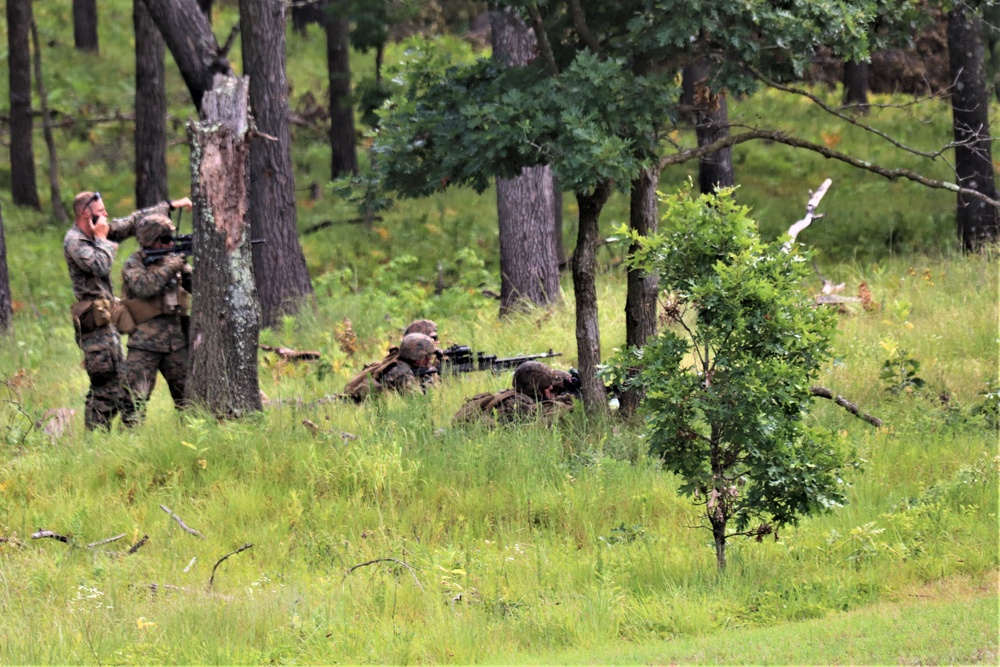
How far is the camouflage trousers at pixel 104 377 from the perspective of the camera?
9836mm

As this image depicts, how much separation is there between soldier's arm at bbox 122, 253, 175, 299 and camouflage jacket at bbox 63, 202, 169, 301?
0.30 meters

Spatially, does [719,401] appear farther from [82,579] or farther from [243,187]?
[243,187]

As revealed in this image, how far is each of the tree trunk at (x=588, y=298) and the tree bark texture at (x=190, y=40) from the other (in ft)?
12.9

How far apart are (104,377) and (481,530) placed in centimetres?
416

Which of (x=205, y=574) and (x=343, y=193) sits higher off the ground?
(x=343, y=193)

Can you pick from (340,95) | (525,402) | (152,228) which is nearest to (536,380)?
(525,402)

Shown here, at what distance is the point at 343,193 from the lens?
33.1ft

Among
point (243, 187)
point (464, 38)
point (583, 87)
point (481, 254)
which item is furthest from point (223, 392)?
point (464, 38)

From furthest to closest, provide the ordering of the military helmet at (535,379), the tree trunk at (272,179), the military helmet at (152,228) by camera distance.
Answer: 1. the tree trunk at (272,179)
2. the military helmet at (152,228)
3. the military helmet at (535,379)

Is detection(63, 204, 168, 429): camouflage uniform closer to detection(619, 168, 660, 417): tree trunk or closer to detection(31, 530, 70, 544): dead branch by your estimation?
detection(31, 530, 70, 544): dead branch

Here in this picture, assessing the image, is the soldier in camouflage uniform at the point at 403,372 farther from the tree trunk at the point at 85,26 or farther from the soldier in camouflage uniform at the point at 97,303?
the tree trunk at the point at 85,26

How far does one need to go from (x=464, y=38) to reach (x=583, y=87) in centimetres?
2239

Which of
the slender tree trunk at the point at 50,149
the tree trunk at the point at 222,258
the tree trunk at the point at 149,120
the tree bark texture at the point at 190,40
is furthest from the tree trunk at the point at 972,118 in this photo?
the slender tree trunk at the point at 50,149

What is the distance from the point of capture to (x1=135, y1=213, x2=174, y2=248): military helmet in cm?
972
